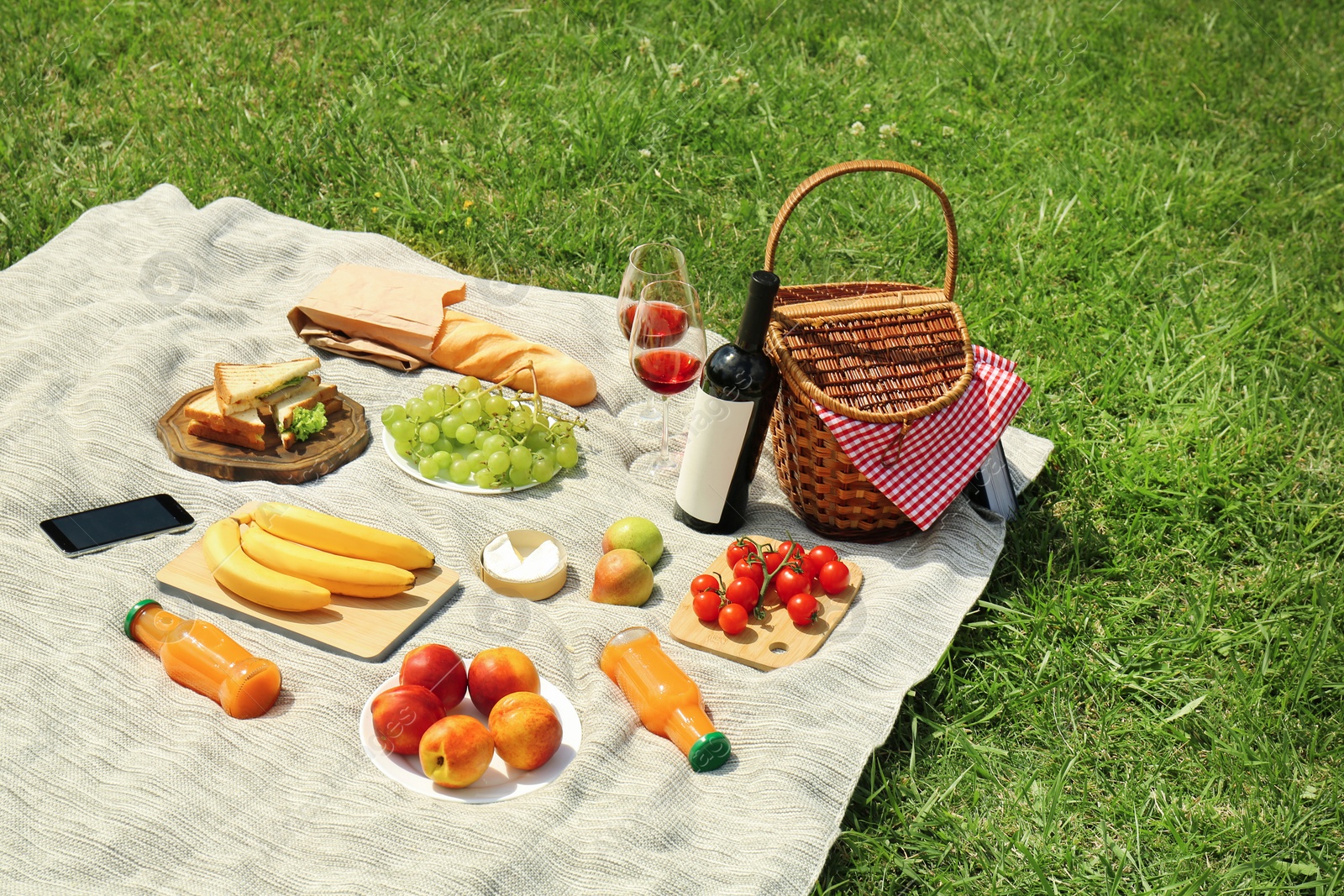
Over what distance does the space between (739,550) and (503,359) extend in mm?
1248

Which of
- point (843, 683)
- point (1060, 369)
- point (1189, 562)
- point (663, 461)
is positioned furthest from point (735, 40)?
point (843, 683)

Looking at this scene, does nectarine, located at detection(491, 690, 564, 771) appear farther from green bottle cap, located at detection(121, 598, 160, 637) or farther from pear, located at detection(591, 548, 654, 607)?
green bottle cap, located at detection(121, 598, 160, 637)

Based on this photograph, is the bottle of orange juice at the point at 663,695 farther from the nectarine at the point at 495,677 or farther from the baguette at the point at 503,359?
the baguette at the point at 503,359

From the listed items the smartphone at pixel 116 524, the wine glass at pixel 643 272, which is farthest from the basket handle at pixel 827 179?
the smartphone at pixel 116 524

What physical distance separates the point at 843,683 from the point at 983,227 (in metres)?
2.99

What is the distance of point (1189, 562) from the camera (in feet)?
11.5

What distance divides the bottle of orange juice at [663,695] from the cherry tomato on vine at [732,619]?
0.21 m

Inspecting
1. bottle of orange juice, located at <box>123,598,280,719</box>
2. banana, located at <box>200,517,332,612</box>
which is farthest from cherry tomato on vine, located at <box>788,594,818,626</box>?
bottle of orange juice, located at <box>123,598,280,719</box>

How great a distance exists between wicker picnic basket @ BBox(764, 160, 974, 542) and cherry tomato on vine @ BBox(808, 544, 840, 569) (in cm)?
24

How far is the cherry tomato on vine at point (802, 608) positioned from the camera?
116 inches

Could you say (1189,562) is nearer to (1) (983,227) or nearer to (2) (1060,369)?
(2) (1060,369)

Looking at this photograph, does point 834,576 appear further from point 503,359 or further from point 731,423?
point 503,359

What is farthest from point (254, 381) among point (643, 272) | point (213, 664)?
point (643, 272)

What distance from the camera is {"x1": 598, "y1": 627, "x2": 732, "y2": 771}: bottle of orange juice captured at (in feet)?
8.54
